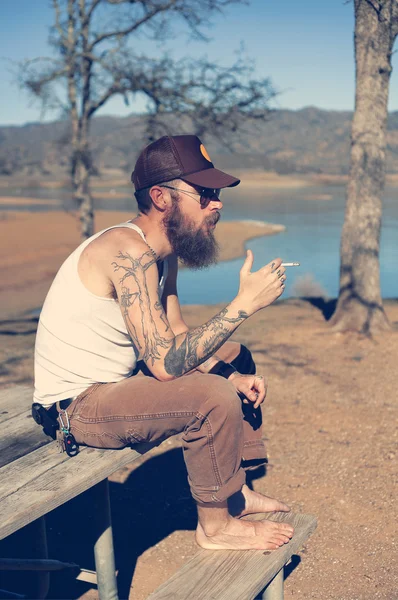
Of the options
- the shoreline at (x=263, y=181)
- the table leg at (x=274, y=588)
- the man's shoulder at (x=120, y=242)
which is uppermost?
the man's shoulder at (x=120, y=242)

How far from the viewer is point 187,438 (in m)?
2.36

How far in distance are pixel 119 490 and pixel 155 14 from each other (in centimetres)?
921

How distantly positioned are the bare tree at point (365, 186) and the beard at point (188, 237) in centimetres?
432

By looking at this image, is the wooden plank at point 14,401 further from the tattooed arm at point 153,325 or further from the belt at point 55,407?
the tattooed arm at point 153,325

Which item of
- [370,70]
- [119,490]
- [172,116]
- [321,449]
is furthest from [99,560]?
[172,116]

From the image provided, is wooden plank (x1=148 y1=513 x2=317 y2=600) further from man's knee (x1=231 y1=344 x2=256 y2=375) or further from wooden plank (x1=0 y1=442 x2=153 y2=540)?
man's knee (x1=231 y1=344 x2=256 y2=375)

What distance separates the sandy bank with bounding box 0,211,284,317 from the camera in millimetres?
15758

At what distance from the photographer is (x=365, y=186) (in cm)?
679

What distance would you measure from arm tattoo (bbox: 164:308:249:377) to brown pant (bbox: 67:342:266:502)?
0.18ft

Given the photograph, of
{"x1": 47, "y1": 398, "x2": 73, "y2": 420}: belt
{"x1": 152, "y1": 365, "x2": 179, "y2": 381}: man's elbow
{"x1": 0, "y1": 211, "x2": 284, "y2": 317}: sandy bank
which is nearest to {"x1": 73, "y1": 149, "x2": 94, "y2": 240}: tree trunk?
{"x1": 0, "y1": 211, "x2": 284, "y2": 317}: sandy bank

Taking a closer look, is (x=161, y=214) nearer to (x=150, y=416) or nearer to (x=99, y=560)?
(x=150, y=416)

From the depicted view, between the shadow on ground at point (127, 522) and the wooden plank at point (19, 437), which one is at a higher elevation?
the wooden plank at point (19, 437)

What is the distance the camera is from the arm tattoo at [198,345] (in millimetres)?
2400

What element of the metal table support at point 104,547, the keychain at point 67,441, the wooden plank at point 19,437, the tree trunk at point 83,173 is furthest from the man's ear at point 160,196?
the tree trunk at point 83,173
